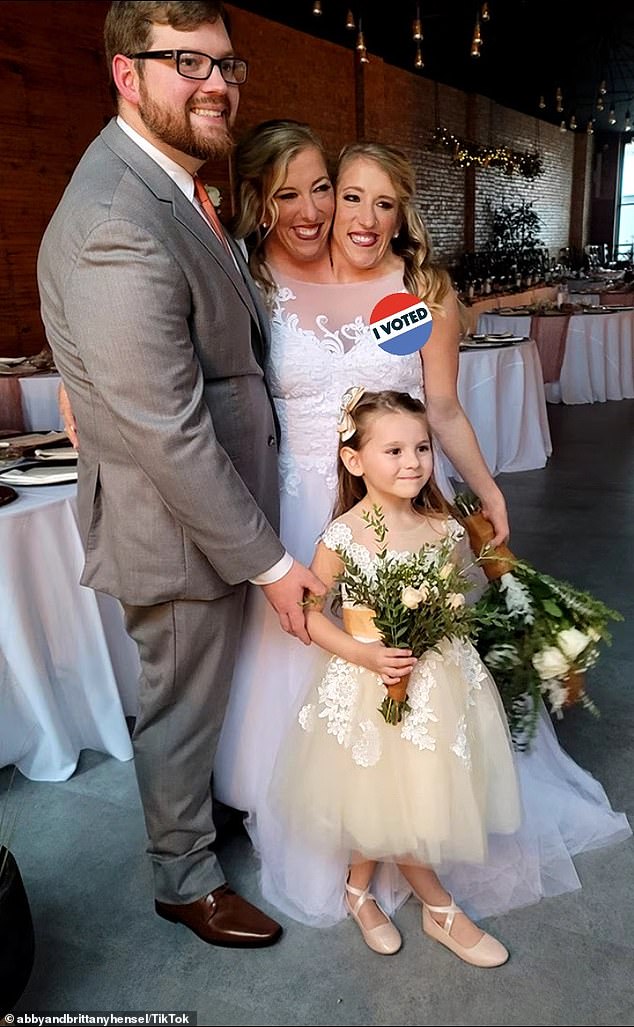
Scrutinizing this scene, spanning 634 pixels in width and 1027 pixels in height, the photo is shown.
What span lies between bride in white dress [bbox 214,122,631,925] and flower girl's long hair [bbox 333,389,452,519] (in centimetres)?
13

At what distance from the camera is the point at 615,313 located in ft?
24.0

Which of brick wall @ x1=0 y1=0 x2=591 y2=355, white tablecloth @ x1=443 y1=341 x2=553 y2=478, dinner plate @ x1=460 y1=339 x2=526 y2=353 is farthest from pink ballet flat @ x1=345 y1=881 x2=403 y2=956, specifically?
dinner plate @ x1=460 y1=339 x2=526 y2=353

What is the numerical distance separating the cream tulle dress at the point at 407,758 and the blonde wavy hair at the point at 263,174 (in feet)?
2.18

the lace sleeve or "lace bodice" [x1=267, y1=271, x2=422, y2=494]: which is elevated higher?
"lace bodice" [x1=267, y1=271, x2=422, y2=494]

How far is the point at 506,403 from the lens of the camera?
211 inches

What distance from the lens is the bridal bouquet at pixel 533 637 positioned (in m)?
1.65

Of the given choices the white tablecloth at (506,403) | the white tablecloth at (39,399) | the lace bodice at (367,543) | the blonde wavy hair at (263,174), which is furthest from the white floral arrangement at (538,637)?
the white tablecloth at (506,403)

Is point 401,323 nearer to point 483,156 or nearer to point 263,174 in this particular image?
point 263,174

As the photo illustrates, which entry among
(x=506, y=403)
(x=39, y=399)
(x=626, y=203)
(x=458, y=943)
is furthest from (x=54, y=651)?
(x=626, y=203)

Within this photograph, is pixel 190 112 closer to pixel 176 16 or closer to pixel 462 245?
pixel 176 16

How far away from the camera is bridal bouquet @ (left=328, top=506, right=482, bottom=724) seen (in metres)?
1.40

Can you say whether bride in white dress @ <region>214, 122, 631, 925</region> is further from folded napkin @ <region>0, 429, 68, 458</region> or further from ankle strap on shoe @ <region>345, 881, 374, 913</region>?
folded napkin @ <region>0, 429, 68, 458</region>

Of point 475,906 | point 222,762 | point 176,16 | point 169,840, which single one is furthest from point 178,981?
point 176,16

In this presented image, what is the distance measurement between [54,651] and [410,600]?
132 cm
